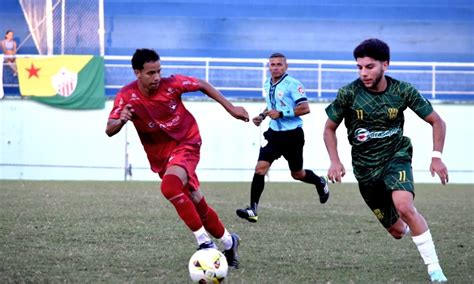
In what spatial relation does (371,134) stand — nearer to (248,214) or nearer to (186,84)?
(186,84)

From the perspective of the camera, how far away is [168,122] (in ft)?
26.7

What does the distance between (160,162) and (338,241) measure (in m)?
2.45

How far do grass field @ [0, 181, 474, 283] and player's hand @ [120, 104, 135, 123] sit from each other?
3.78 feet

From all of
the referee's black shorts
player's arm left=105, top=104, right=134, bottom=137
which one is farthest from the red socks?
the referee's black shorts

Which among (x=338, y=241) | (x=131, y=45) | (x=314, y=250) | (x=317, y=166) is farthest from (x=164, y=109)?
(x=131, y=45)

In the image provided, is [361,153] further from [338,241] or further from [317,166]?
[317,166]

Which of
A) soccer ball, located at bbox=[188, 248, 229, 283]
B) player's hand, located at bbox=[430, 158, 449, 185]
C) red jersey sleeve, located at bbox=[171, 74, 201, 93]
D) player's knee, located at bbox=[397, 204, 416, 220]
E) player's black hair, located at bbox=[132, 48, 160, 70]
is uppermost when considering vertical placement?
player's black hair, located at bbox=[132, 48, 160, 70]

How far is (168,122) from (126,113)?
45 cm

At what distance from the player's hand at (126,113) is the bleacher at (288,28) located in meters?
17.6

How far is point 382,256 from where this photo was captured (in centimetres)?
873

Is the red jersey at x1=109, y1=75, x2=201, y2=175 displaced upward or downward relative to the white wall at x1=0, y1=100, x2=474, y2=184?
upward

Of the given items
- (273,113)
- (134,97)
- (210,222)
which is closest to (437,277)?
(210,222)

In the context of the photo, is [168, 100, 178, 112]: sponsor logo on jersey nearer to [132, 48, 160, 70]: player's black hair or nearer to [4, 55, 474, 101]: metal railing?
[132, 48, 160, 70]: player's black hair

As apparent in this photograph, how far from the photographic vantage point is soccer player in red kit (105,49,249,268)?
7.97 metres
